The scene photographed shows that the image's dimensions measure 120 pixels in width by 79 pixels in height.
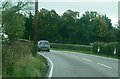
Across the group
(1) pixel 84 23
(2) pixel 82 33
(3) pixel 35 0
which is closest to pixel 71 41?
(2) pixel 82 33

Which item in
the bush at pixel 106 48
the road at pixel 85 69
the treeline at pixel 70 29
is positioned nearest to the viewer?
the road at pixel 85 69

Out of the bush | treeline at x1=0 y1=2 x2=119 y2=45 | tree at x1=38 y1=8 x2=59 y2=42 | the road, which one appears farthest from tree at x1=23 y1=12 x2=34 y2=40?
the road

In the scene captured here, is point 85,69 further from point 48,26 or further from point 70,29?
point 70,29

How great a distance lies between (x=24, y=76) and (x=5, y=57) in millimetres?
1104

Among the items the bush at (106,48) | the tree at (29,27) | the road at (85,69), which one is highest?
A: the tree at (29,27)

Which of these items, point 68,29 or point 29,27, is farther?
point 68,29

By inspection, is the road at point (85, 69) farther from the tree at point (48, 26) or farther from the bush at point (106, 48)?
the tree at point (48, 26)

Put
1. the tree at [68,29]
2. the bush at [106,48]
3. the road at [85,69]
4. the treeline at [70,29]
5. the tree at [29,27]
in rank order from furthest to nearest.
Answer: the tree at [68,29], the treeline at [70,29], the tree at [29,27], the bush at [106,48], the road at [85,69]

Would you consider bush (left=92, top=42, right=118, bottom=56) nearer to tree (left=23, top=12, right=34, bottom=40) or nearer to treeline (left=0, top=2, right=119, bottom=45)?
tree (left=23, top=12, right=34, bottom=40)

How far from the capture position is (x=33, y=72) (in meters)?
17.9

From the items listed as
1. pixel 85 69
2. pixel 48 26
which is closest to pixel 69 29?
pixel 48 26

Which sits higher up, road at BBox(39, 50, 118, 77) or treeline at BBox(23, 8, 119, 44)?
treeline at BBox(23, 8, 119, 44)

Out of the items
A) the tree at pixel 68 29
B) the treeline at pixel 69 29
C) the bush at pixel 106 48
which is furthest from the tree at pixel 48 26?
the bush at pixel 106 48

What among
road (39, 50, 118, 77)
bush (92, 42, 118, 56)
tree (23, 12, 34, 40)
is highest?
tree (23, 12, 34, 40)
